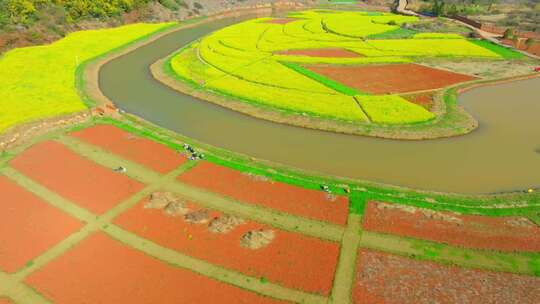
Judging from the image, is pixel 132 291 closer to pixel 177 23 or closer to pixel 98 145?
pixel 98 145

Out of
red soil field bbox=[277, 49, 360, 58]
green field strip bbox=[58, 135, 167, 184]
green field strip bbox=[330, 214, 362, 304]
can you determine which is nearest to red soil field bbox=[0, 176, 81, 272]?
green field strip bbox=[58, 135, 167, 184]

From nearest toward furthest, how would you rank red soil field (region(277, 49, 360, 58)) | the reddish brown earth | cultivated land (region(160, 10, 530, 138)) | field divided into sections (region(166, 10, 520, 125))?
cultivated land (region(160, 10, 530, 138))
field divided into sections (region(166, 10, 520, 125))
the reddish brown earth
red soil field (region(277, 49, 360, 58))

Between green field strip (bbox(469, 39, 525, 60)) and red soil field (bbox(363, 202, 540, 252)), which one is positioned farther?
green field strip (bbox(469, 39, 525, 60))

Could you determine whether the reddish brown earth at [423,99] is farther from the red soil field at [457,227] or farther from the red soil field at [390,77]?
the red soil field at [457,227]

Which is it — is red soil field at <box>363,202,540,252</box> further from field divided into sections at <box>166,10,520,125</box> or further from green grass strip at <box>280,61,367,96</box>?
green grass strip at <box>280,61,367,96</box>

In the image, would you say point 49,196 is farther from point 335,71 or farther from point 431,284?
point 335,71

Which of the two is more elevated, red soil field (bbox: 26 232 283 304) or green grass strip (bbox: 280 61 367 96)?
green grass strip (bbox: 280 61 367 96)

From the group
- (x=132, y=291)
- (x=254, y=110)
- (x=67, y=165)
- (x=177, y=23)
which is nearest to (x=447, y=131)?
(x=254, y=110)
